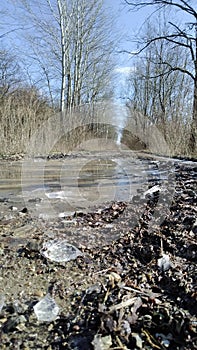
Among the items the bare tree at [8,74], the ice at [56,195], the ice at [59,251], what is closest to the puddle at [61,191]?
the ice at [56,195]

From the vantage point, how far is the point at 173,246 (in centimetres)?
186

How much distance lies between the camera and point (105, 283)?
1528 millimetres

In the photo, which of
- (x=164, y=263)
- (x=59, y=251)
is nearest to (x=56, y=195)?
(x=59, y=251)

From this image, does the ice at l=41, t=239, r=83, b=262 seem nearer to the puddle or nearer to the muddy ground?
the muddy ground

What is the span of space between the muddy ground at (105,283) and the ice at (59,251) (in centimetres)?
4

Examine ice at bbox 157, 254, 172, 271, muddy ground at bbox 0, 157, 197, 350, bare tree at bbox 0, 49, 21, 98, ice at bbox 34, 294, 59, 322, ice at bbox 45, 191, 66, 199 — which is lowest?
ice at bbox 34, 294, 59, 322

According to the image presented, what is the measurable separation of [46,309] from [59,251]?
569 millimetres

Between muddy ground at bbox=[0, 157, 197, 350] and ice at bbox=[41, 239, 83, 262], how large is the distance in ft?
0.12

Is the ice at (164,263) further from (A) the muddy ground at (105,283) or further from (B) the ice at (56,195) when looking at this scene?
(B) the ice at (56,195)

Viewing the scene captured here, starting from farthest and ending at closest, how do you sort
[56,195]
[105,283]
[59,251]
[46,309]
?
1. [56,195]
2. [59,251]
3. [105,283]
4. [46,309]

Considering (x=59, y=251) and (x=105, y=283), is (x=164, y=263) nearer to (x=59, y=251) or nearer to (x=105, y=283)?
(x=105, y=283)

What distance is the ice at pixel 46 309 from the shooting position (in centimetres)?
127

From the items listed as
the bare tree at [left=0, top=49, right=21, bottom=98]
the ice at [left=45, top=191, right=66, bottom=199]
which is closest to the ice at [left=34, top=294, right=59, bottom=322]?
the ice at [left=45, top=191, right=66, bottom=199]

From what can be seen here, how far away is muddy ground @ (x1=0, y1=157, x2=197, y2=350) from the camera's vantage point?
115 cm
